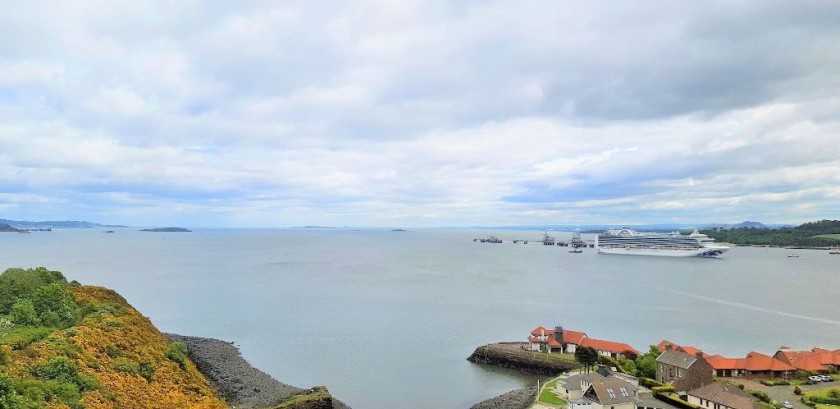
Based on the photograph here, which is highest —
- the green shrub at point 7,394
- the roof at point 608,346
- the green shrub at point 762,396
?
the green shrub at point 7,394

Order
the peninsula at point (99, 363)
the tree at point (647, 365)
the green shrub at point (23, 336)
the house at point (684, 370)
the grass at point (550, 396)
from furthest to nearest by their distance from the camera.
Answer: the tree at point (647, 365), the house at point (684, 370), the grass at point (550, 396), the green shrub at point (23, 336), the peninsula at point (99, 363)

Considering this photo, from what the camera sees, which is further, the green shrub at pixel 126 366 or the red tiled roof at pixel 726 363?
the red tiled roof at pixel 726 363

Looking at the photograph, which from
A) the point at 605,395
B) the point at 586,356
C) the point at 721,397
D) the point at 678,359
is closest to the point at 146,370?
the point at 605,395

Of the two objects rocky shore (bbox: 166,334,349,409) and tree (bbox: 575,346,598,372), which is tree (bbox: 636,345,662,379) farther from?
rocky shore (bbox: 166,334,349,409)

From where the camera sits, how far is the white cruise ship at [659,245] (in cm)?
14900

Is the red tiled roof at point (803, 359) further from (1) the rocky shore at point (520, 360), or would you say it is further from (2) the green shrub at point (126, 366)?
(2) the green shrub at point (126, 366)

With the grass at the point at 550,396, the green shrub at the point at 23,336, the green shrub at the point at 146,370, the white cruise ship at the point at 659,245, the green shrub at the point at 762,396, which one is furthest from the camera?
the white cruise ship at the point at 659,245

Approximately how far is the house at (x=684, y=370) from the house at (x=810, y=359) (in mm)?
8407

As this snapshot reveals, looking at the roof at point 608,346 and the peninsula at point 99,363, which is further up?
the peninsula at point 99,363

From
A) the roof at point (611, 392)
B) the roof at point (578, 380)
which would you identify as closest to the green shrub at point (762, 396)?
the roof at point (611, 392)

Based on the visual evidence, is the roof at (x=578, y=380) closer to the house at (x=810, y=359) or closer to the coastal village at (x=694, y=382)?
the coastal village at (x=694, y=382)

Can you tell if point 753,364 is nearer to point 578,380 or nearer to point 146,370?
point 578,380

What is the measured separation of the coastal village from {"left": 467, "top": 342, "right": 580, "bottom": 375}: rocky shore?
201 cm

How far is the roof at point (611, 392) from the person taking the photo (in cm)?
2869
